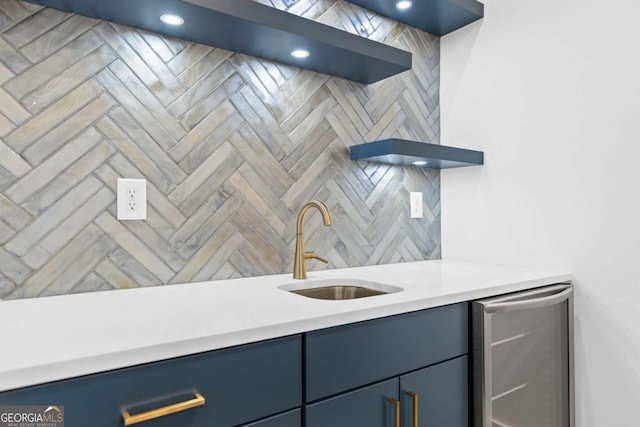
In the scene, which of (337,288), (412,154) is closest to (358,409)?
(337,288)

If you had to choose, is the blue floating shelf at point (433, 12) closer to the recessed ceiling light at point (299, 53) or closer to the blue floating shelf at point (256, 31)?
the blue floating shelf at point (256, 31)

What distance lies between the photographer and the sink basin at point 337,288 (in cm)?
152

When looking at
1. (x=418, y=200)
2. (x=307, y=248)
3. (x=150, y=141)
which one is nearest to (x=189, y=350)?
(x=150, y=141)

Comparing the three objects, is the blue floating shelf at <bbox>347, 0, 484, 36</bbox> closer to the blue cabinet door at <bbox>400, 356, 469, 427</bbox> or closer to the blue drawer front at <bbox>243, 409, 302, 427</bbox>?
the blue cabinet door at <bbox>400, 356, 469, 427</bbox>

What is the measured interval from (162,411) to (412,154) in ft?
4.45

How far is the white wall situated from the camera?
61.4 inches

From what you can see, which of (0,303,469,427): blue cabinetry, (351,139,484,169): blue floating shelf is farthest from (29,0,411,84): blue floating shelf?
(0,303,469,427): blue cabinetry

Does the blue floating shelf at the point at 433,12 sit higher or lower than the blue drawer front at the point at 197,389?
higher

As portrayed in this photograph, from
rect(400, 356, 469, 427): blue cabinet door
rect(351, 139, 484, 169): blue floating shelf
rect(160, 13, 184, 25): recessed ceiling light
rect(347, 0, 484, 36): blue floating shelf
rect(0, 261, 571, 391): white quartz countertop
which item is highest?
rect(347, 0, 484, 36): blue floating shelf

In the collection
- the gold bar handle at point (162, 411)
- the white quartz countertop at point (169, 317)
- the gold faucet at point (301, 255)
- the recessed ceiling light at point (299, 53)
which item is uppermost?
the recessed ceiling light at point (299, 53)

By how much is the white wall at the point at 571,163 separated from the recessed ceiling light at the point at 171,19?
1.48 metres

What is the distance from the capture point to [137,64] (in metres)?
1.37

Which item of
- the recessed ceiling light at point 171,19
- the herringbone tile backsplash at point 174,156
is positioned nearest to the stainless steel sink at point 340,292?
the herringbone tile backsplash at point 174,156

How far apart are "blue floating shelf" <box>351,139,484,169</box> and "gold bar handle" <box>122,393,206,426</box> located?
3.90ft
